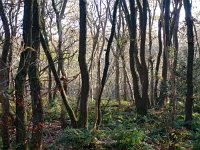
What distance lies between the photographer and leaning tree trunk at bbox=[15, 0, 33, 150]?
6.14 meters

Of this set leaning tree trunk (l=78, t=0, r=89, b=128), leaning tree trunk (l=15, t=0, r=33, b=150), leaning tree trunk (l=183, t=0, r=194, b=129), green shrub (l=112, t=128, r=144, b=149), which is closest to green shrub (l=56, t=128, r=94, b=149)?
green shrub (l=112, t=128, r=144, b=149)

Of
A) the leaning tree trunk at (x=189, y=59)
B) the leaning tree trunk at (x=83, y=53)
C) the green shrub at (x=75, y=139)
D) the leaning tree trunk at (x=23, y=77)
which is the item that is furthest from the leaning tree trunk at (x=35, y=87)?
the leaning tree trunk at (x=189, y=59)

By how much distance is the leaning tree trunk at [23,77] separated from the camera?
20.2ft

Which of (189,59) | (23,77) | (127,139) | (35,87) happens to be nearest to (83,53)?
(127,139)

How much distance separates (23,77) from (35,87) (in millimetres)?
597

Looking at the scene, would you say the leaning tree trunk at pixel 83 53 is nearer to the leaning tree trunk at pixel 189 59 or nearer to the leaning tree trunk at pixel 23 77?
the leaning tree trunk at pixel 23 77

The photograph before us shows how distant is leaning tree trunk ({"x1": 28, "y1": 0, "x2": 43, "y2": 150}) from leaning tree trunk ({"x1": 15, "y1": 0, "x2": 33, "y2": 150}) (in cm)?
26

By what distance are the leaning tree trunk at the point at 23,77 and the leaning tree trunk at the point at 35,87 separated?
0.85 feet

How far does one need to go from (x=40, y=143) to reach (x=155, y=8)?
21267 millimetres

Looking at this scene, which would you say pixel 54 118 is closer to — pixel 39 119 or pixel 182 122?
pixel 182 122

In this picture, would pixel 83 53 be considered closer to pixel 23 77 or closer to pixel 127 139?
pixel 127 139

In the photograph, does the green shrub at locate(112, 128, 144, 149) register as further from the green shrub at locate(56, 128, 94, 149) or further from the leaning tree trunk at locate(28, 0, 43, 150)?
the leaning tree trunk at locate(28, 0, 43, 150)

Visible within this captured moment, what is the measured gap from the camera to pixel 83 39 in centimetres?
970

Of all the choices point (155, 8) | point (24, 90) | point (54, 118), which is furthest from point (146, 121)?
point (155, 8)
